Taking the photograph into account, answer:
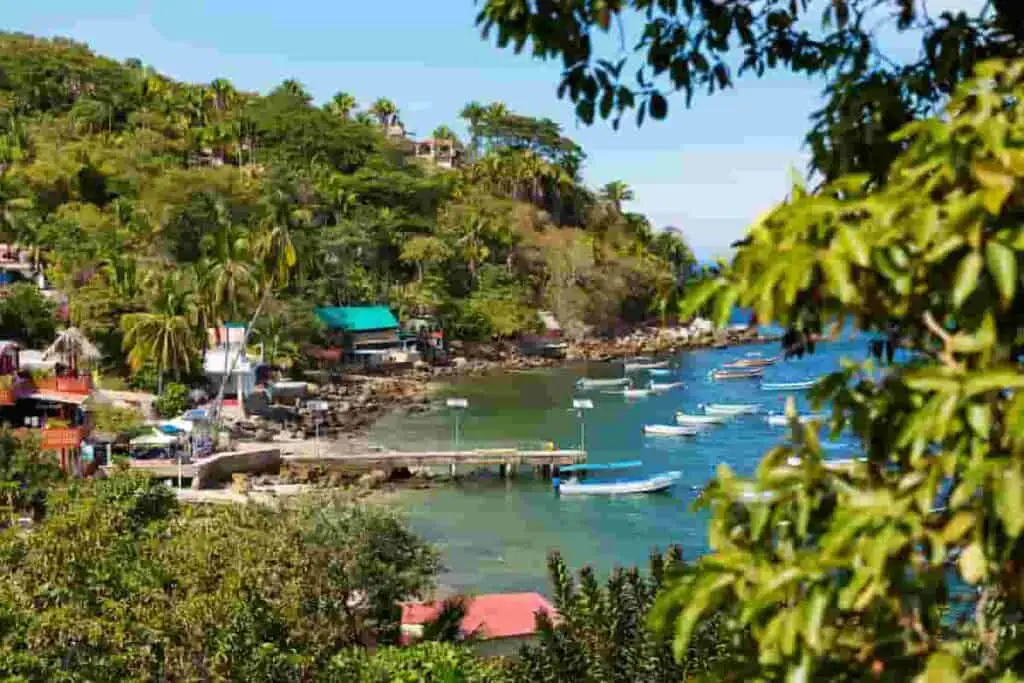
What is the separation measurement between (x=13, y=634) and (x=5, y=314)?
30.3 meters

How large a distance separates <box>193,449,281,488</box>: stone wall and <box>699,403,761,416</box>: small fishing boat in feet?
57.0

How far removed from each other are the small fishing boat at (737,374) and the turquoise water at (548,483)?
673 mm

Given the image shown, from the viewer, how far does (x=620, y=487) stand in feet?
96.1

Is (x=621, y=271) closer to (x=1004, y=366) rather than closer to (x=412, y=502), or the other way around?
(x=412, y=502)

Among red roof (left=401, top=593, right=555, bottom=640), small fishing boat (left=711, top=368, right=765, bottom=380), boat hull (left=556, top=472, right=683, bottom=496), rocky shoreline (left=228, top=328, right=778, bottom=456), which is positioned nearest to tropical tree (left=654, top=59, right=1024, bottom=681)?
red roof (left=401, top=593, right=555, bottom=640)

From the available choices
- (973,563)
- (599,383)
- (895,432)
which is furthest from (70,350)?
(973,563)

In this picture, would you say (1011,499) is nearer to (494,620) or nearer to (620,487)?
(494,620)

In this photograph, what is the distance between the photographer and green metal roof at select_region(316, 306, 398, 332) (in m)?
50.0

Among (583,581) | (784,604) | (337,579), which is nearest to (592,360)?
(337,579)

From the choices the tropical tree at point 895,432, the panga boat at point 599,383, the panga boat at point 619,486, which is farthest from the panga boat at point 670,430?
the tropical tree at point 895,432

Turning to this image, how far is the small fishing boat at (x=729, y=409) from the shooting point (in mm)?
41750

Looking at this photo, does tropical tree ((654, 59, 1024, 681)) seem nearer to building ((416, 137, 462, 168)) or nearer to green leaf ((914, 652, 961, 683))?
green leaf ((914, 652, 961, 683))

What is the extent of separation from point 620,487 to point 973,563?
2781 cm

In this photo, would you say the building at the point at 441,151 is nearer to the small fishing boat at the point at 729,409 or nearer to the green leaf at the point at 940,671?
the small fishing boat at the point at 729,409
